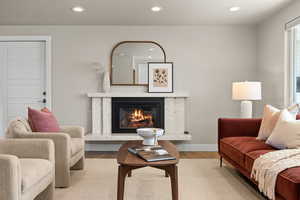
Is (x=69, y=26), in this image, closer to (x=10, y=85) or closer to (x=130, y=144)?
(x=10, y=85)

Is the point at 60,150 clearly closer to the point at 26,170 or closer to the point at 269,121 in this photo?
the point at 26,170

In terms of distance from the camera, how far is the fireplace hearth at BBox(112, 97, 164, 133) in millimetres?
5090

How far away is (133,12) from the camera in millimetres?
4375

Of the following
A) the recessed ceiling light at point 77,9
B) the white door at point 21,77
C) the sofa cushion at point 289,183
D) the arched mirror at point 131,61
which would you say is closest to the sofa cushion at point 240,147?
the sofa cushion at point 289,183

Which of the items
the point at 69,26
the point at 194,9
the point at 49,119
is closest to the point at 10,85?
the point at 69,26

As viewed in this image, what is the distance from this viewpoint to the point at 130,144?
3.09 metres

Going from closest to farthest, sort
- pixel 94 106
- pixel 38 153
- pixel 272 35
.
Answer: pixel 38 153, pixel 272 35, pixel 94 106

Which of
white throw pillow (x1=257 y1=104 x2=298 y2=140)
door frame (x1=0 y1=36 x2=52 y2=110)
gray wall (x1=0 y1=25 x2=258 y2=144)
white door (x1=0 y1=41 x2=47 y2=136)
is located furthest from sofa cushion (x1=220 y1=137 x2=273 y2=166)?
white door (x1=0 y1=41 x2=47 y2=136)

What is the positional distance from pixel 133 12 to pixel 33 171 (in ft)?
9.91

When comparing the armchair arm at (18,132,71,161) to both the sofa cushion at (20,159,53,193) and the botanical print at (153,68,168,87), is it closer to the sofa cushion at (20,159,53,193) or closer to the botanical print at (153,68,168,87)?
the sofa cushion at (20,159,53,193)

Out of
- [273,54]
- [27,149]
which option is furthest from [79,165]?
[273,54]

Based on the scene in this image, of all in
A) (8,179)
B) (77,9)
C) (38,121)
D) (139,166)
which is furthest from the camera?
(77,9)

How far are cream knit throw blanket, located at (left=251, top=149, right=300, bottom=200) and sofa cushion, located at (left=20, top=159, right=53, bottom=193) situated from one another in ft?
5.95

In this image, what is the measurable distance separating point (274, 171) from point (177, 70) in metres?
3.23
